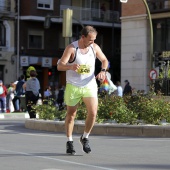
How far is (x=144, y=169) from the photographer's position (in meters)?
8.16

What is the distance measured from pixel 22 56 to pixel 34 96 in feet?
→ 98.2

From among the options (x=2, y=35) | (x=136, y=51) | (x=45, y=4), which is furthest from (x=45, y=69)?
(x=136, y=51)

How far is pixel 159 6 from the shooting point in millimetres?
41969

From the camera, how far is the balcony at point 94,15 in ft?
173

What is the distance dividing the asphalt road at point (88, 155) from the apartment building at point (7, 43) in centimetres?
3531

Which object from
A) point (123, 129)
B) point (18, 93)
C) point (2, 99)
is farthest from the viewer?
point (2, 99)

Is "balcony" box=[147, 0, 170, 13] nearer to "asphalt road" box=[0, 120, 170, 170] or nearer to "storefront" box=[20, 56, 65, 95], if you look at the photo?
"storefront" box=[20, 56, 65, 95]

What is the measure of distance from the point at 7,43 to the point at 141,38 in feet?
40.4

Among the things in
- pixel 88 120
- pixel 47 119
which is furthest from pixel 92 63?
pixel 47 119

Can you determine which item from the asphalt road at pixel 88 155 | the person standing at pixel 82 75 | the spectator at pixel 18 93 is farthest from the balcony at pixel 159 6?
the person standing at pixel 82 75

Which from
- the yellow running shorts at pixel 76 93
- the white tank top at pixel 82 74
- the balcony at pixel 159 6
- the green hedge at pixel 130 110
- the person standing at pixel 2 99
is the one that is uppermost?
the balcony at pixel 159 6

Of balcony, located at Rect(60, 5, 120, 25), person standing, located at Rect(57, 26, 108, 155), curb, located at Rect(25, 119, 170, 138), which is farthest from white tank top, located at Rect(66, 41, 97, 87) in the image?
balcony, located at Rect(60, 5, 120, 25)

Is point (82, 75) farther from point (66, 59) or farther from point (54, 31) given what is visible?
point (54, 31)

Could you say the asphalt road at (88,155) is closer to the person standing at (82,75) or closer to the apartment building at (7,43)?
the person standing at (82,75)
